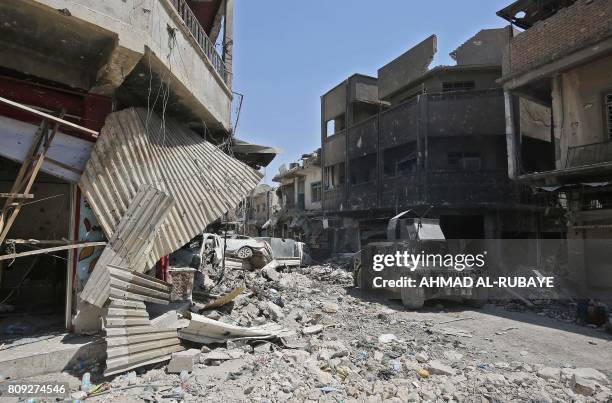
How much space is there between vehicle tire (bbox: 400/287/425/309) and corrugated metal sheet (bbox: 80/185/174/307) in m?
6.22

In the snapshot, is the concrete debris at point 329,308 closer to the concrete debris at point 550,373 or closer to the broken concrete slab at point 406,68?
the concrete debris at point 550,373

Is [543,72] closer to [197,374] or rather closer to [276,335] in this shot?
[276,335]

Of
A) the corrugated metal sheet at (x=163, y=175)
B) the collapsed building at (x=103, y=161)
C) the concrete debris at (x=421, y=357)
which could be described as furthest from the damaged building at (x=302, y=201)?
the concrete debris at (x=421, y=357)

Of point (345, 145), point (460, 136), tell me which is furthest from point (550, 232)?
point (345, 145)

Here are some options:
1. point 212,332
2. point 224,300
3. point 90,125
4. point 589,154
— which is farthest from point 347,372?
point 589,154

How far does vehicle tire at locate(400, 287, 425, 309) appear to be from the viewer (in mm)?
8805

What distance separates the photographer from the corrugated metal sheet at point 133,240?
4699 millimetres

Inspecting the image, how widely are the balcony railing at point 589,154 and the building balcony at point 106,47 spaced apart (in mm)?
11248

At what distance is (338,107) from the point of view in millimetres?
22047

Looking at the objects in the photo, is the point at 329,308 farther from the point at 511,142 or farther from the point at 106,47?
the point at 511,142

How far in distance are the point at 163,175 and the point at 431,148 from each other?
1298 centimetres

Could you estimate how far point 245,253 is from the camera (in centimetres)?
1398

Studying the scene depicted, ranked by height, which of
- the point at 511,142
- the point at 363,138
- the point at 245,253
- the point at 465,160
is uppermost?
the point at 363,138

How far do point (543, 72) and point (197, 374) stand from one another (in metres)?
13.2
